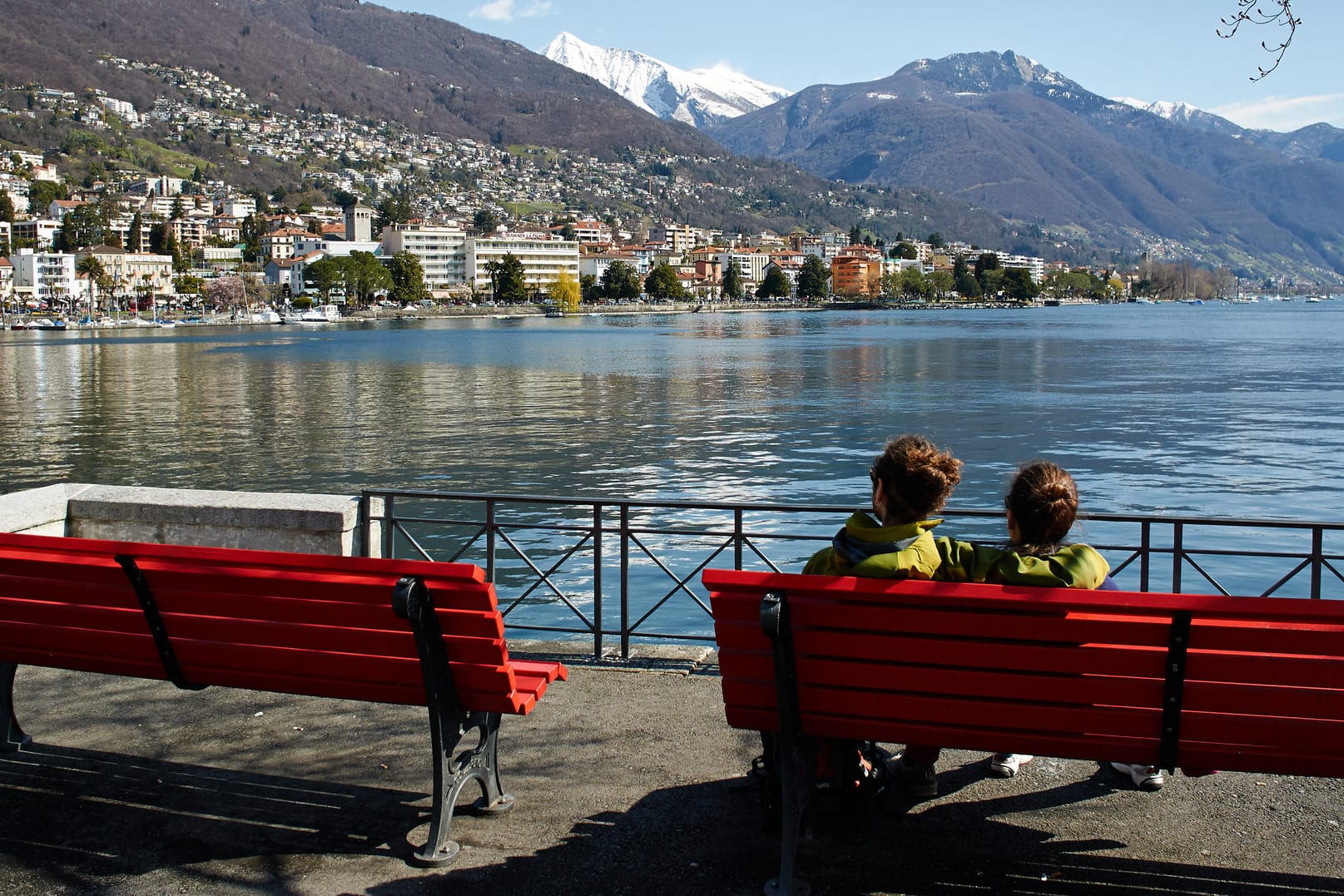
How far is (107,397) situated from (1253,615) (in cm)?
4174

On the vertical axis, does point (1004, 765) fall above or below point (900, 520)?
below

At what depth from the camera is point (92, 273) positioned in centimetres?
14588

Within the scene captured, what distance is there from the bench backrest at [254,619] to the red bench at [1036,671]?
0.71 meters

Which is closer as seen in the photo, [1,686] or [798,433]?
[1,686]

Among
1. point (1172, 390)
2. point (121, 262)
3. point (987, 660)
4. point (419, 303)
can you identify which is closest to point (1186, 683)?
point (987, 660)

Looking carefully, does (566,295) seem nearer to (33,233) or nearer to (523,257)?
(523,257)

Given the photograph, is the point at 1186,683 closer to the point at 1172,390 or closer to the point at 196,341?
the point at 1172,390

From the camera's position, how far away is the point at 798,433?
95.0 ft

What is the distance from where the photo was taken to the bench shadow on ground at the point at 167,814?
11.2 ft

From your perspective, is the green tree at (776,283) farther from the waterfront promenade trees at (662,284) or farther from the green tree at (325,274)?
the green tree at (325,274)

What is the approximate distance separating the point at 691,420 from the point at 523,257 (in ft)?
486

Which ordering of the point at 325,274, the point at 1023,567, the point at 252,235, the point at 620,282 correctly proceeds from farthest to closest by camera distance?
the point at 252,235 → the point at 620,282 → the point at 325,274 → the point at 1023,567

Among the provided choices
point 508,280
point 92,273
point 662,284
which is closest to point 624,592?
point 92,273

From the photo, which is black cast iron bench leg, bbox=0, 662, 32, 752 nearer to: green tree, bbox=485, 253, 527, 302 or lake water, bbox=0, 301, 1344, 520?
lake water, bbox=0, 301, 1344, 520
